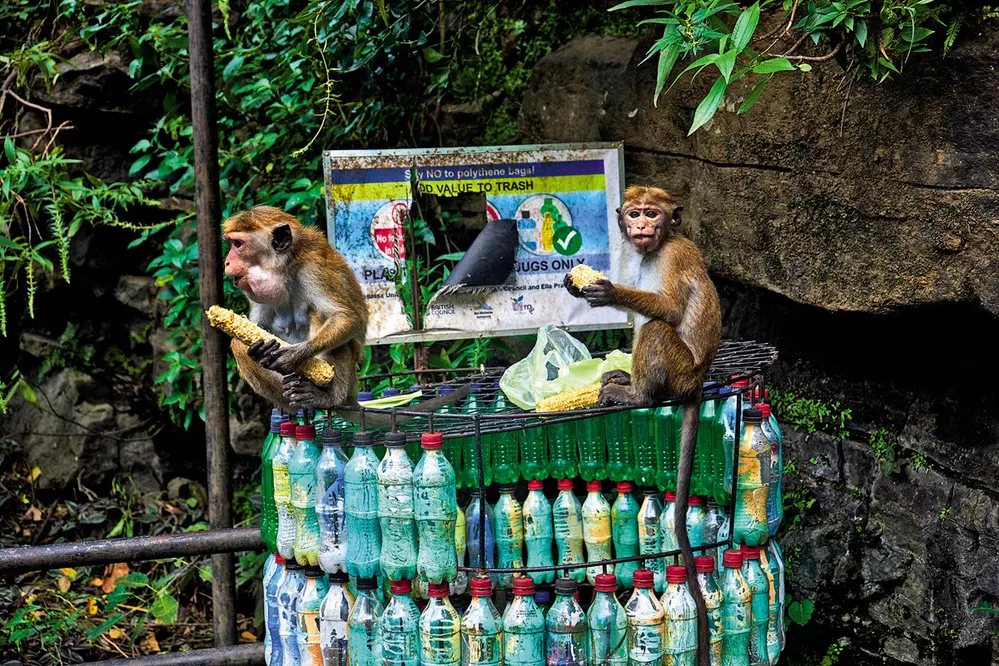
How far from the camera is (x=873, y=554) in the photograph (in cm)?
484

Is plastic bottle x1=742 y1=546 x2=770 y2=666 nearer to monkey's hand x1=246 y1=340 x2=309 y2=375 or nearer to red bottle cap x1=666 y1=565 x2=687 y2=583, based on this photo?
red bottle cap x1=666 y1=565 x2=687 y2=583

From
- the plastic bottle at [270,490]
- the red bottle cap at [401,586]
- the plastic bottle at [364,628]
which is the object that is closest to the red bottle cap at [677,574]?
the red bottle cap at [401,586]

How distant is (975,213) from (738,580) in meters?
1.57

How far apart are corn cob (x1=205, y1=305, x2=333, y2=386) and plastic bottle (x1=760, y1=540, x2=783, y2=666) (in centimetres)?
165

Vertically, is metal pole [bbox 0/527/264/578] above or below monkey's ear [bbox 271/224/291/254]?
below

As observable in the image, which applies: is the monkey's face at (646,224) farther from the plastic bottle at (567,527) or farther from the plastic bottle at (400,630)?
the plastic bottle at (400,630)

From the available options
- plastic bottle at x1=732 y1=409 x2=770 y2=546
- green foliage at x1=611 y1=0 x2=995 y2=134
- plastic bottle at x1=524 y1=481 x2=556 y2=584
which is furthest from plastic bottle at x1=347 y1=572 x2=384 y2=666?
green foliage at x1=611 y1=0 x2=995 y2=134

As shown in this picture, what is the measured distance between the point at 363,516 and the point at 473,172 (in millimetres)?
1799

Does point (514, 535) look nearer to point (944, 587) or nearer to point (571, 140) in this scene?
point (944, 587)

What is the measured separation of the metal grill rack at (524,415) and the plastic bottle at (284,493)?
34 centimetres

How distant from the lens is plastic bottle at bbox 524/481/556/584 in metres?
3.82

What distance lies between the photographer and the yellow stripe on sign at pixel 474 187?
4594 millimetres

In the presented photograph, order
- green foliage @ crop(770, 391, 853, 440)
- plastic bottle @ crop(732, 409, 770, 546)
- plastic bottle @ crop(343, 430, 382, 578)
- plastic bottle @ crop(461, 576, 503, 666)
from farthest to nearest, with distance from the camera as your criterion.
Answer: green foliage @ crop(770, 391, 853, 440), plastic bottle @ crop(732, 409, 770, 546), plastic bottle @ crop(343, 430, 382, 578), plastic bottle @ crop(461, 576, 503, 666)

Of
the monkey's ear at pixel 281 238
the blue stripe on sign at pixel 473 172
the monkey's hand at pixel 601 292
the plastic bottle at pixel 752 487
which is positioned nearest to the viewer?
the monkey's hand at pixel 601 292
